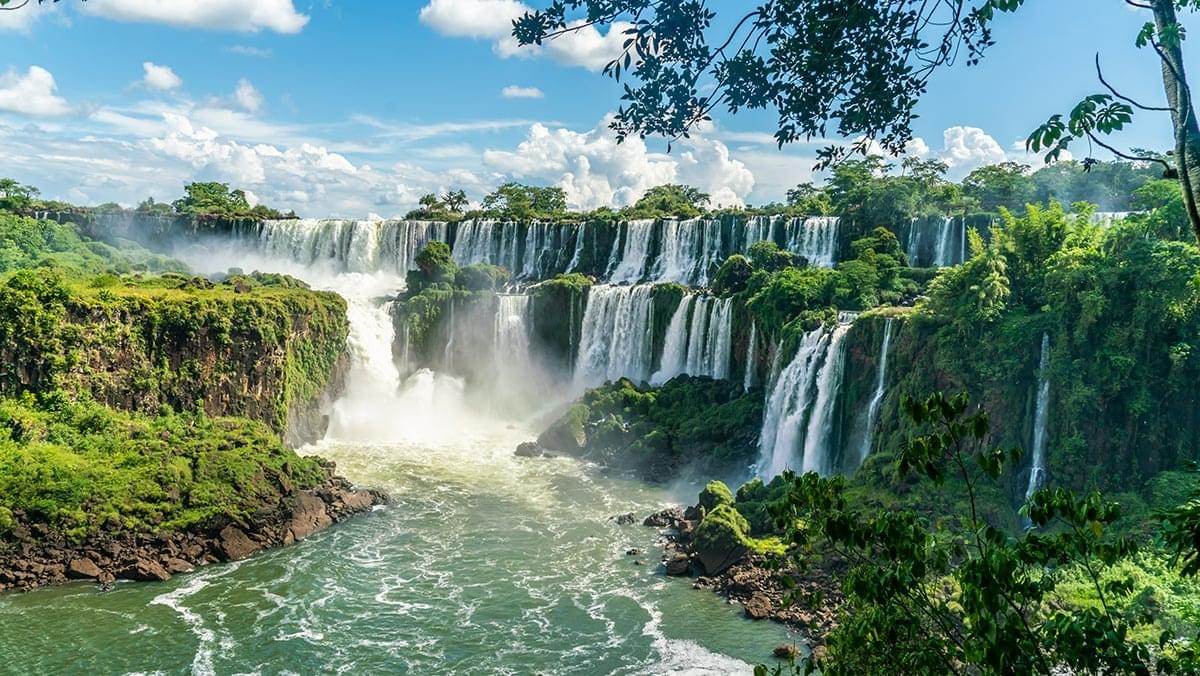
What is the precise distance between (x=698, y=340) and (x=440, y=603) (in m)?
16.9

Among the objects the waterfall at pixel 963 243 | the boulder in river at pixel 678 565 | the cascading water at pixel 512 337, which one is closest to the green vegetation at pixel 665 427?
the cascading water at pixel 512 337

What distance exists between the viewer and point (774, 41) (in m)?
5.41

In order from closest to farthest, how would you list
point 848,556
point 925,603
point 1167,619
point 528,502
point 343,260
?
point 925,603 < point 848,556 < point 1167,619 < point 528,502 < point 343,260

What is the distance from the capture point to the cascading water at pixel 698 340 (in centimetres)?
3080

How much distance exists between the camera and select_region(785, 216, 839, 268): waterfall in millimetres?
37062

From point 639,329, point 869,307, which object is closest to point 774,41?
point 869,307

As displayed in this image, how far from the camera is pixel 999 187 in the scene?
139 ft

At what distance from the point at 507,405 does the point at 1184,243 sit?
2497cm

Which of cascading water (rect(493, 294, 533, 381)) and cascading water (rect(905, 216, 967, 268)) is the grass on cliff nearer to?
cascading water (rect(493, 294, 533, 381))

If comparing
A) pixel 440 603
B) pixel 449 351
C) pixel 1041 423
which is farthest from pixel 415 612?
pixel 449 351

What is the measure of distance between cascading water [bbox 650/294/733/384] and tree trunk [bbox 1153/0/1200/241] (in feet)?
87.6

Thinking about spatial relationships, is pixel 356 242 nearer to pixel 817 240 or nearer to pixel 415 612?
pixel 817 240

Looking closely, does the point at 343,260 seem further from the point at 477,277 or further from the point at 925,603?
the point at 925,603

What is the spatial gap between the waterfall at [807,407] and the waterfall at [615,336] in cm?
798
